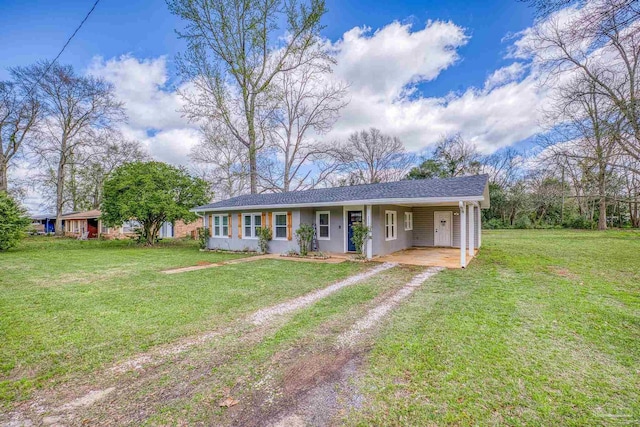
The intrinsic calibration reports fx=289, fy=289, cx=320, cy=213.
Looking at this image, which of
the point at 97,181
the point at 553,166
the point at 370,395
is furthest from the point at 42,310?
the point at 97,181

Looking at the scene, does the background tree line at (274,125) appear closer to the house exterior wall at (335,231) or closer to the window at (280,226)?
the house exterior wall at (335,231)

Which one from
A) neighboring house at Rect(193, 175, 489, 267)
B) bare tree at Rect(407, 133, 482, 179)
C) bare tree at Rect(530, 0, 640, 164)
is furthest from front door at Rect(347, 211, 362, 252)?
bare tree at Rect(407, 133, 482, 179)

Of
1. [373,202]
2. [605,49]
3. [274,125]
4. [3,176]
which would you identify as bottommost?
[373,202]

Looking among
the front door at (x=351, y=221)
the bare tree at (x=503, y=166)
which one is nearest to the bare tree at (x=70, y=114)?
the front door at (x=351, y=221)

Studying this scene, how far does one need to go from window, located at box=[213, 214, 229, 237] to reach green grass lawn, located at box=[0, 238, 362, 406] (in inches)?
215

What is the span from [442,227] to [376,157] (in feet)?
55.5

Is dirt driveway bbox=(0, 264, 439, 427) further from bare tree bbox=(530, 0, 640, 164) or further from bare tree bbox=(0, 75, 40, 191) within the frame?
bare tree bbox=(0, 75, 40, 191)

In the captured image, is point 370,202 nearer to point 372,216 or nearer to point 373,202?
point 373,202

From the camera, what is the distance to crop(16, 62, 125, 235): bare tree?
21038 mm

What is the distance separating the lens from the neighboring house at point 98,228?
2289 centimetres

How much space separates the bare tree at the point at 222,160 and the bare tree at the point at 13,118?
11022mm

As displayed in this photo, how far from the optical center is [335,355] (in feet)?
10.7

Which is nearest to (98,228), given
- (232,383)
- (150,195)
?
(150,195)

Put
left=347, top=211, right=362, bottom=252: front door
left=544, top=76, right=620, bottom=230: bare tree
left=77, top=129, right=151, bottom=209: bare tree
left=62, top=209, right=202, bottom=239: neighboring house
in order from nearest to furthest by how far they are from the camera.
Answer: left=544, top=76, right=620, bottom=230: bare tree
left=347, top=211, right=362, bottom=252: front door
left=62, top=209, right=202, bottom=239: neighboring house
left=77, top=129, right=151, bottom=209: bare tree
